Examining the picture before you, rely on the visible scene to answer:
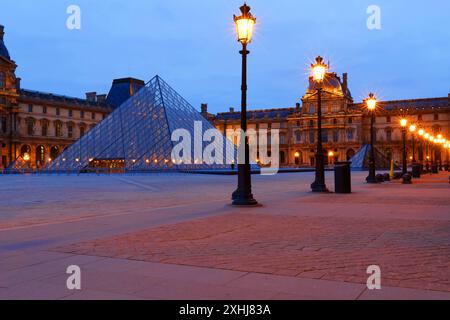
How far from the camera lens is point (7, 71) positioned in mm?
62344

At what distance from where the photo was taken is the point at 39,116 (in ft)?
229

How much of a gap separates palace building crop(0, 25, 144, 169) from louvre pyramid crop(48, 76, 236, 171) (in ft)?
82.1

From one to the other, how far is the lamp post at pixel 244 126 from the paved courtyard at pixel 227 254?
5.21 ft

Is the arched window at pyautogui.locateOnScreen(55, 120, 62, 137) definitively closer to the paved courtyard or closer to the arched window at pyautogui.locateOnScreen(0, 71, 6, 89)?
the arched window at pyautogui.locateOnScreen(0, 71, 6, 89)

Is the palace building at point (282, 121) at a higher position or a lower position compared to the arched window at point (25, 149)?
higher

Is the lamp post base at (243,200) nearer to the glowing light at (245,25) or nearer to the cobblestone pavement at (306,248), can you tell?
the cobblestone pavement at (306,248)

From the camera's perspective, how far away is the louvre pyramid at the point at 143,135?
1313 inches

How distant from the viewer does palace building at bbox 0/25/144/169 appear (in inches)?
2496

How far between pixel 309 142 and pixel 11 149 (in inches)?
1791

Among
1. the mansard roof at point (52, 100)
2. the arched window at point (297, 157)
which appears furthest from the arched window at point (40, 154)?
the arched window at point (297, 157)

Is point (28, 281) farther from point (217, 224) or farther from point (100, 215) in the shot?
point (100, 215)

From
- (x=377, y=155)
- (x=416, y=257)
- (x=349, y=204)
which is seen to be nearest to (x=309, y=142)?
(x=377, y=155)

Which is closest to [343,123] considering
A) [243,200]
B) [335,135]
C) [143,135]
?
[335,135]

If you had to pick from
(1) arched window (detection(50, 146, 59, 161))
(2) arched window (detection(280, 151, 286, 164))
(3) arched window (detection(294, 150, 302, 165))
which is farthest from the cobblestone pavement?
(2) arched window (detection(280, 151, 286, 164))
